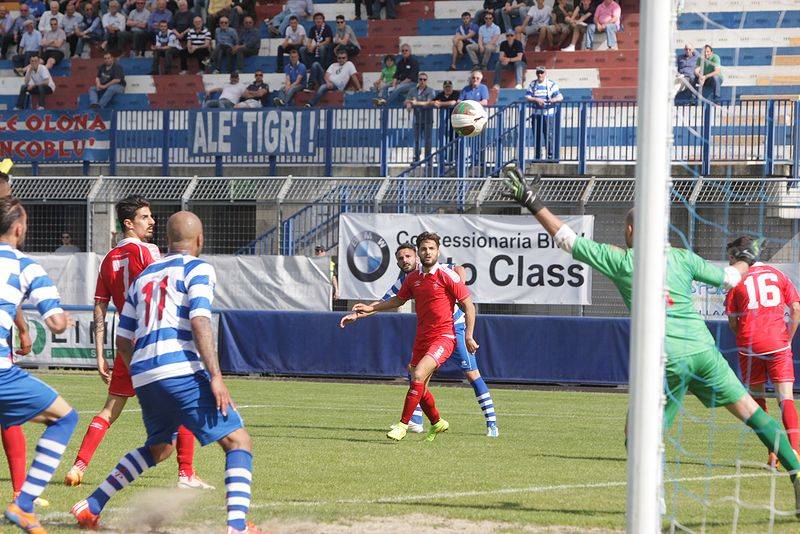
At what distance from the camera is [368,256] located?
76.1ft

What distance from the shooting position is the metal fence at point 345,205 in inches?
828

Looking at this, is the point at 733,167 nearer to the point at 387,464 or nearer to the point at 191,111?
the point at 191,111

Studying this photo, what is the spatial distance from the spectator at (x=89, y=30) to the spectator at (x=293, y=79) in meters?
6.04

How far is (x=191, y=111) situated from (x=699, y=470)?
17.8m

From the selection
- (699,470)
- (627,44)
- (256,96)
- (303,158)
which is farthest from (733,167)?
(699,470)

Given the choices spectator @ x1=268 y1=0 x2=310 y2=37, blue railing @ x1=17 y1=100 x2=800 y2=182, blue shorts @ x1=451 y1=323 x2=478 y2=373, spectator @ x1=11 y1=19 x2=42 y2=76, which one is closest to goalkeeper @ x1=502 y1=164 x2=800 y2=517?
blue shorts @ x1=451 y1=323 x2=478 y2=373

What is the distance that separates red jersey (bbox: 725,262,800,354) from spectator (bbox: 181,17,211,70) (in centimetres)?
2051

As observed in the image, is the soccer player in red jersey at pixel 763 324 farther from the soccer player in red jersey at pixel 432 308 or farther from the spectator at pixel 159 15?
the spectator at pixel 159 15

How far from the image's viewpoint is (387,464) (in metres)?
11.1

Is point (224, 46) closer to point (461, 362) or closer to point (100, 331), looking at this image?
point (461, 362)

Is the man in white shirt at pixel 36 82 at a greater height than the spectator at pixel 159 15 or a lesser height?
lesser

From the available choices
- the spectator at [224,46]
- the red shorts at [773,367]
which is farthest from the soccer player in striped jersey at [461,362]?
the spectator at [224,46]

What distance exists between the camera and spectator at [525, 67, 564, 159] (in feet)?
79.9

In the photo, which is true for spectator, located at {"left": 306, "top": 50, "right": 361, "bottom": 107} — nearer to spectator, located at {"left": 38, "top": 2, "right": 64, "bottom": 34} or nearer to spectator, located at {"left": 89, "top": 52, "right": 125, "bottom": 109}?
spectator, located at {"left": 89, "top": 52, "right": 125, "bottom": 109}
